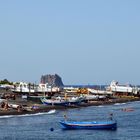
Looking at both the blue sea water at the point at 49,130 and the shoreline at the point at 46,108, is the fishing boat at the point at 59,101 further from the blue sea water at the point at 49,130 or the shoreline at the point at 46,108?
the blue sea water at the point at 49,130

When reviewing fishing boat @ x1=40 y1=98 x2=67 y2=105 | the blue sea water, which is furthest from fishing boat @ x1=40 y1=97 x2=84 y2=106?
the blue sea water

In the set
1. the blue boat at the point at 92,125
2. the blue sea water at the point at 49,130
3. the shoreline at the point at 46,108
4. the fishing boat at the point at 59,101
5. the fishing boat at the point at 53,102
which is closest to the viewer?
the blue sea water at the point at 49,130

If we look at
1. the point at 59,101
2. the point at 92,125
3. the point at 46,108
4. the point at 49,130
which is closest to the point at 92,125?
the point at 92,125

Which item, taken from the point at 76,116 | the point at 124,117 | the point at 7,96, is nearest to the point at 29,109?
the point at 76,116

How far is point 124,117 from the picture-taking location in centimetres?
12962

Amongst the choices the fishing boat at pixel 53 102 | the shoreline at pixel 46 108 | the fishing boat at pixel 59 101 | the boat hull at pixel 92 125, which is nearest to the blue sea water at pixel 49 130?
the boat hull at pixel 92 125

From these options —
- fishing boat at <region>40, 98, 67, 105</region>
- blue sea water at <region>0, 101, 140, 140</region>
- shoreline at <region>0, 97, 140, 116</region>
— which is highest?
fishing boat at <region>40, 98, 67, 105</region>

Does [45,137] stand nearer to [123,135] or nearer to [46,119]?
[123,135]

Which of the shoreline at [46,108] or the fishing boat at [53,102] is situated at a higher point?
the fishing boat at [53,102]

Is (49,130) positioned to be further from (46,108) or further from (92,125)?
(46,108)

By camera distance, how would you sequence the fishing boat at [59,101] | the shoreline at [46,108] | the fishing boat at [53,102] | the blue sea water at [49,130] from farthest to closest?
the fishing boat at [59,101]
the fishing boat at [53,102]
the shoreline at [46,108]
the blue sea water at [49,130]

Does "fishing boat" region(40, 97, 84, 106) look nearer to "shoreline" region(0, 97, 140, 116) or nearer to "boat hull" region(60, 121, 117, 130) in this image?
"shoreline" region(0, 97, 140, 116)

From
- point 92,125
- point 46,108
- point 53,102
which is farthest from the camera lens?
point 53,102

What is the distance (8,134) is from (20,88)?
329 ft
